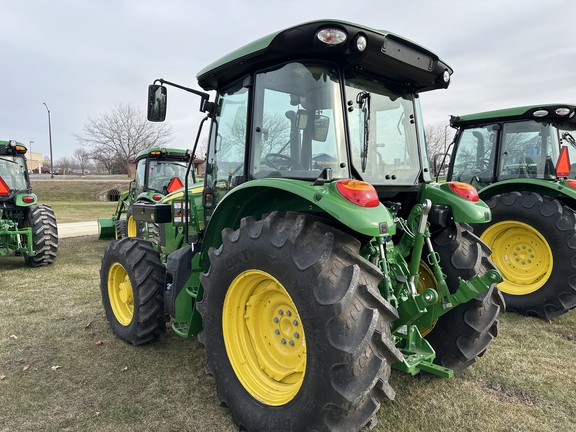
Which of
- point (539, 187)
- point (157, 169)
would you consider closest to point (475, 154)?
point (539, 187)

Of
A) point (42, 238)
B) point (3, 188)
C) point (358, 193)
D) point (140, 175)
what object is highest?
point (358, 193)

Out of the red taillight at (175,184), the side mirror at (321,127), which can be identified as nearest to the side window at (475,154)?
the side mirror at (321,127)

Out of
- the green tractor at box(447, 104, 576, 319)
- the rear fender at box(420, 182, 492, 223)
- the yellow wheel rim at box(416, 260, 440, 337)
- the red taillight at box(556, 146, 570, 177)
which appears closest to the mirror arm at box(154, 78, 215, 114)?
the rear fender at box(420, 182, 492, 223)

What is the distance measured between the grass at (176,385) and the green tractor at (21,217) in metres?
2.96

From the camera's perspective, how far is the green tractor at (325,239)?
208 centimetres

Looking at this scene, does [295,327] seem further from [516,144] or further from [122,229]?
[122,229]

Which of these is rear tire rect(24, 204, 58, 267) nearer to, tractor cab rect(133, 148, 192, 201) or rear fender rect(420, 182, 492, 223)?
tractor cab rect(133, 148, 192, 201)

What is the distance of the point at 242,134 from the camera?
120 inches

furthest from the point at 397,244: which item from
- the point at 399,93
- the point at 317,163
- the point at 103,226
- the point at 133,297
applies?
the point at 103,226

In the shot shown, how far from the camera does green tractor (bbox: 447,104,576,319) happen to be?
467cm

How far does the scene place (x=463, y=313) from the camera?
9.68 ft

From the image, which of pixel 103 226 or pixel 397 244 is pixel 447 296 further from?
pixel 103 226

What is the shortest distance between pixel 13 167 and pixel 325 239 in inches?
325

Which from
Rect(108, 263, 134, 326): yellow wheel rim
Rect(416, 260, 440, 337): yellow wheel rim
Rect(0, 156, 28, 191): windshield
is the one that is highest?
Rect(0, 156, 28, 191): windshield
